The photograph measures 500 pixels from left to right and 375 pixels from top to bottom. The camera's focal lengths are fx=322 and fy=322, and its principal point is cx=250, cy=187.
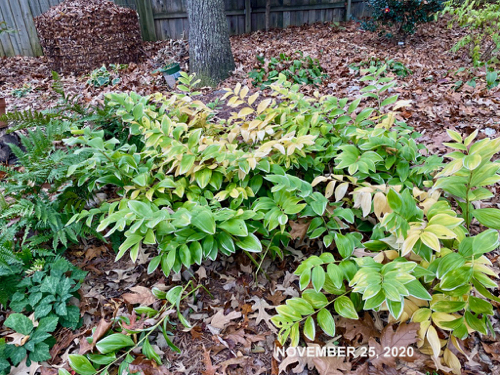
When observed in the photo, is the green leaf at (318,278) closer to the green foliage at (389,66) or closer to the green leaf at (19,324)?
the green leaf at (19,324)

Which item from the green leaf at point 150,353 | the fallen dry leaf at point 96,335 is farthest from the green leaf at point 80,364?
the green leaf at point 150,353

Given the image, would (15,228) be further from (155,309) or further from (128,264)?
(155,309)

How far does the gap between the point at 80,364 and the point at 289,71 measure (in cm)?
382

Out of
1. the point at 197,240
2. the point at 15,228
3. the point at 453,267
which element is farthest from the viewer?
the point at 15,228

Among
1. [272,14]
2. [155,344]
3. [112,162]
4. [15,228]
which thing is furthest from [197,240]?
[272,14]

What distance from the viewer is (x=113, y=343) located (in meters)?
1.39

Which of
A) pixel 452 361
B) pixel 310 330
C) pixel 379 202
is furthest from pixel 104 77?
pixel 452 361

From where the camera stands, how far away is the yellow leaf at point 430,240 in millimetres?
1093

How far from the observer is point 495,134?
2.45 m

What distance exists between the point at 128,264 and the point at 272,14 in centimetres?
700

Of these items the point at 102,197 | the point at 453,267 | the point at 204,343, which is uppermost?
the point at 453,267

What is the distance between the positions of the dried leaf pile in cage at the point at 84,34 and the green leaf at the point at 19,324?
15.6 ft

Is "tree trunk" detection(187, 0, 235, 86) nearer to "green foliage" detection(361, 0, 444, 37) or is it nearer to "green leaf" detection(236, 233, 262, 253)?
"green foliage" detection(361, 0, 444, 37)

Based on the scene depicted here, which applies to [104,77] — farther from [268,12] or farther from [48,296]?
[268,12]
